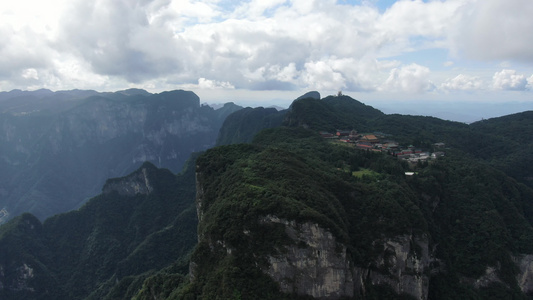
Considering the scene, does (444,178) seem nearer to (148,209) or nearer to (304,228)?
(304,228)

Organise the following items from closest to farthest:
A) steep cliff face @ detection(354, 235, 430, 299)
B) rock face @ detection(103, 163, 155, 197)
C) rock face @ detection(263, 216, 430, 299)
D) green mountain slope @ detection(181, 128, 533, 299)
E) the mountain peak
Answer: rock face @ detection(263, 216, 430, 299) < green mountain slope @ detection(181, 128, 533, 299) < steep cliff face @ detection(354, 235, 430, 299) < the mountain peak < rock face @ detection(103, 163, 155, 197)

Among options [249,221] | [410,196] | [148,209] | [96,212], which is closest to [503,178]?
[410,196]

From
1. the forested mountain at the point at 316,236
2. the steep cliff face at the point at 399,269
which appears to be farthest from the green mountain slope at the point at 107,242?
the steep cliff face at the point at 399,269

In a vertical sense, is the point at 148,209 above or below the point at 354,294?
below

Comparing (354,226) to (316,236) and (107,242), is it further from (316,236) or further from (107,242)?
(107,242)

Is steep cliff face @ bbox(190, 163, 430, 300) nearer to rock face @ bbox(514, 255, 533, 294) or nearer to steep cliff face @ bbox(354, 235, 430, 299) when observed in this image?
steep cliff face @ bbox(354, 235, 430, 299)

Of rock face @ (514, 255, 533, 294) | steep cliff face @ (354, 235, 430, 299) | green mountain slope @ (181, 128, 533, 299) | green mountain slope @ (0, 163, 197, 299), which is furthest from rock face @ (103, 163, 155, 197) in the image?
rock face @ (514, 255, 533, 294)

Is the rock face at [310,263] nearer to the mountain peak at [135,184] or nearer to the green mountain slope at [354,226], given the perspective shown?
the green mountain slope at [354,226]

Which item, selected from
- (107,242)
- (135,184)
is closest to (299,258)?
(107,242)
